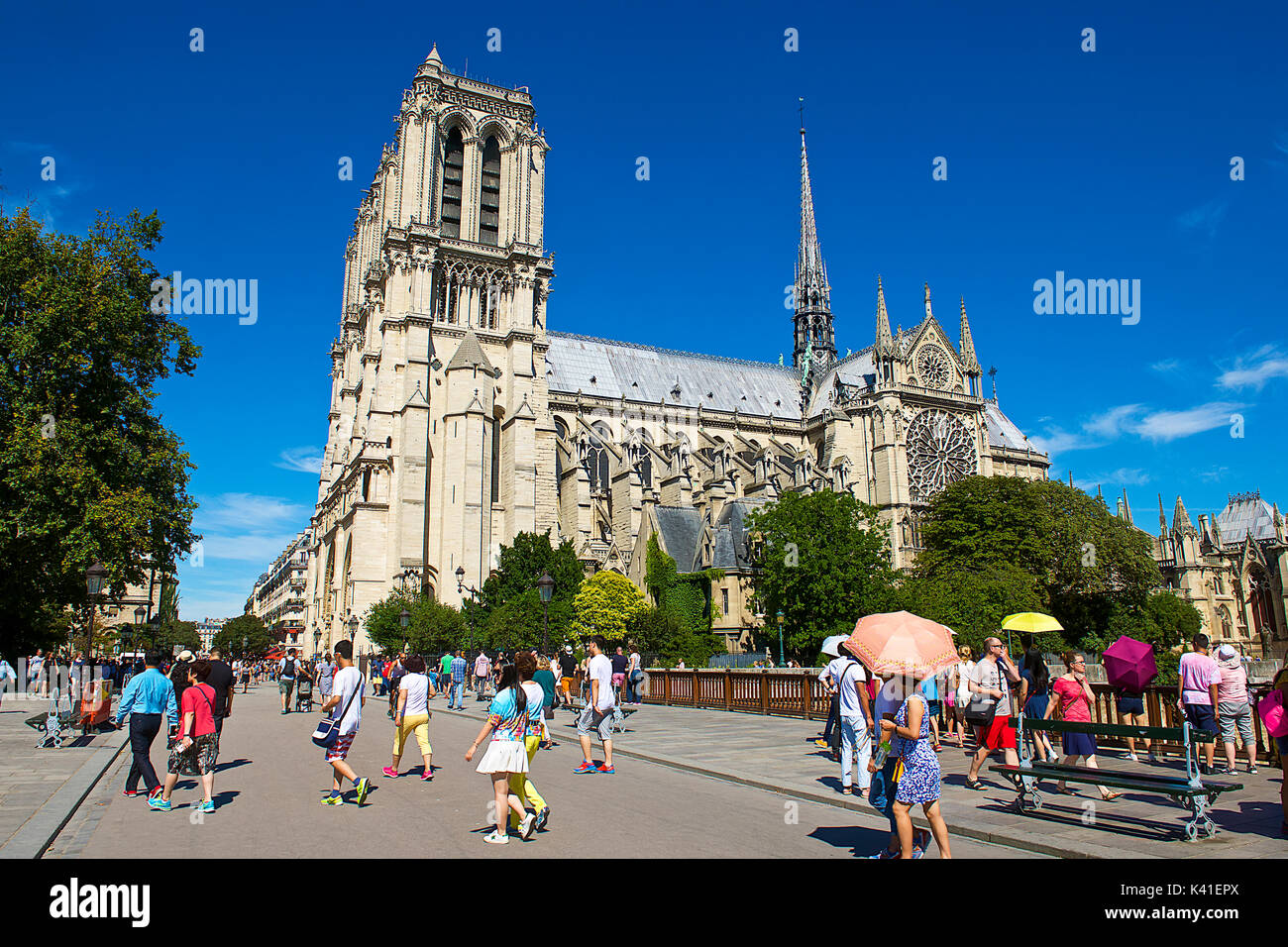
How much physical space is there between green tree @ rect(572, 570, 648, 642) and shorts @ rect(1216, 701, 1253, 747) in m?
31.9

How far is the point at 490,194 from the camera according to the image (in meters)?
58.7

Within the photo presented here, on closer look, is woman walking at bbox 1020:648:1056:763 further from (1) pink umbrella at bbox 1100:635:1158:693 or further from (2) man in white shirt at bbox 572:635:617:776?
(2) man in white shirt at bbox 572:635:617:776

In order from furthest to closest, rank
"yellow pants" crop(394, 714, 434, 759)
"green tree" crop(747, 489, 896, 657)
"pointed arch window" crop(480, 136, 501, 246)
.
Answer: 1. "pointed arch window" crop(480, 136, 501, 246)
2. "green tree" crop(747, 489, 896, 657)
3. "yellow pants" crop(394, 714, 434, 759)

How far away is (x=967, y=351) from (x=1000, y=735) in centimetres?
6662

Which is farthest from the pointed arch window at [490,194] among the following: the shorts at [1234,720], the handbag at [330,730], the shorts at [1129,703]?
the shorts at [1234,720]

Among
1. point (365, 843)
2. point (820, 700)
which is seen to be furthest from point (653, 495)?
point (365, 843)

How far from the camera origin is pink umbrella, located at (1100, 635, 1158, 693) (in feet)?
35.8

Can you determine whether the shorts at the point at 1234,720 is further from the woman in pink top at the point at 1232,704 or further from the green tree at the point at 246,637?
the green tree at the point at 246,637

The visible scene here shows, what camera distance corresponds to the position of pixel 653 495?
5200 cm

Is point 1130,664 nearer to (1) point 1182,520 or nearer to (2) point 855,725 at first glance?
(2) point 855,725

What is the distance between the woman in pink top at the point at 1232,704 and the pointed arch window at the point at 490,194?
172 ft

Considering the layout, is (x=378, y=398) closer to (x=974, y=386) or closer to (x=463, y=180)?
(x=463, y=180)

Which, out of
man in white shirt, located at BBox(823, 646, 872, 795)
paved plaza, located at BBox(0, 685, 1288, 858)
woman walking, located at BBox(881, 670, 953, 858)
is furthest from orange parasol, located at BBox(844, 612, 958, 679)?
man in white shirt, located at BBox(823, 646, 872, 795)
